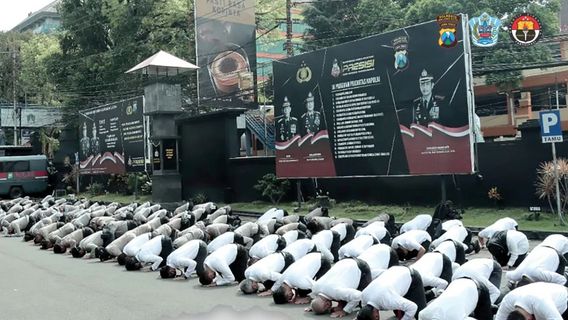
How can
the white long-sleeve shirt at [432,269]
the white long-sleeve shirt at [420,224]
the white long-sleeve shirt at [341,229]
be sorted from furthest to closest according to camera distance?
the white long-sleeve shirt at [420,224] < the white long-sleeve shirt at [341,229] < the white long-sleeve shirt at [432,269]

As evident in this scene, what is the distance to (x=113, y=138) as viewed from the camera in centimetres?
2598

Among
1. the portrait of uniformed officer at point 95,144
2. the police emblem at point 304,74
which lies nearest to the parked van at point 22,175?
the portrait of uniformed officer at point 95,144

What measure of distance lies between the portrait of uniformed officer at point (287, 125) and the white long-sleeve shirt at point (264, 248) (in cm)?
898

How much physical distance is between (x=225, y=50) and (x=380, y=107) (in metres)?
11.8

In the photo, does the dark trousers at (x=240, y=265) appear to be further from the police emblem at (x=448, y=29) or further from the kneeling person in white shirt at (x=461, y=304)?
the police emblem at (x=448, y=29)

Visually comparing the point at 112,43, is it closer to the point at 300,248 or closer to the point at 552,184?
the point at 552,184

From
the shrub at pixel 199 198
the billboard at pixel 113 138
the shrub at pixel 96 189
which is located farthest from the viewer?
the shrub at pixel 96 189

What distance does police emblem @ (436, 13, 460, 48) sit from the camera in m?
13.2

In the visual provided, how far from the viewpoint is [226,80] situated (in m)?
25.5

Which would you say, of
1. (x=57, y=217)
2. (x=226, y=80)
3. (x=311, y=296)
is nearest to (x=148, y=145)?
(x=226, y=80)

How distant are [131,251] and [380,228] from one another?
173 inches

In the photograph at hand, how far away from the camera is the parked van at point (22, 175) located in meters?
32.3

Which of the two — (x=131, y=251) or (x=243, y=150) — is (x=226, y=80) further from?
(x=131, y=251)

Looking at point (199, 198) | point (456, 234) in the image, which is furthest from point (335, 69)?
point (199, 198)
